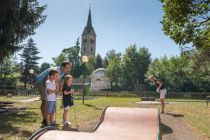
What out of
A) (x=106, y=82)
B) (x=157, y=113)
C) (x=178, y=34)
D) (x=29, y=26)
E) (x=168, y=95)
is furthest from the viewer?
(x=106, y=82)

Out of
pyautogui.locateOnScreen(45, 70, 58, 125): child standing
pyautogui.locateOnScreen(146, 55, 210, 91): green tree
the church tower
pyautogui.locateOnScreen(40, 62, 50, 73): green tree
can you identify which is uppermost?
the church tower

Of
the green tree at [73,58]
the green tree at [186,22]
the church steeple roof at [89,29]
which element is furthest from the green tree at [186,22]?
the church steeple roof at [89,29]

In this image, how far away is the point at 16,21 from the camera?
1862 cm

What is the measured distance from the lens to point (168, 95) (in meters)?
40.1

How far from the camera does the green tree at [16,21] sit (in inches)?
721

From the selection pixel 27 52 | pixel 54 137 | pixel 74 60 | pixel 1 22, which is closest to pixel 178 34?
pixel 54 137

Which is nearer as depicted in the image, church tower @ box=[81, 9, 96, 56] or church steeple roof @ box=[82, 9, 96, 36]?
church steeple roof @ box=[82, 9, 96, 36]

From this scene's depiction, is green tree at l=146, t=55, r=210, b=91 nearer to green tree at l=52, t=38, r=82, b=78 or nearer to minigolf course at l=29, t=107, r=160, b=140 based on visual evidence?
minigolf course at l=29, t=107, r=160, b=140

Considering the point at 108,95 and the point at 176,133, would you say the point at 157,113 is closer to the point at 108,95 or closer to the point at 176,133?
the point at 176,133

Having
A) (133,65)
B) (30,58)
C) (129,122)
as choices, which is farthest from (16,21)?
(30,58)

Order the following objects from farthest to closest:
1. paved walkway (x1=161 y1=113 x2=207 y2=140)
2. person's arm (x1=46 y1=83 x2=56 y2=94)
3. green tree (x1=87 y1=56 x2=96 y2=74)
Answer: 1. green tree (x1=87 y1=56 x2=96 y2=74)
2. person's arm (x1=46 y1=83 x2=56 y2=94)
3. paved walkway (x1=161 y1=113 x2=207 y2=140)

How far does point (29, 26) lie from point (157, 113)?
14.0m

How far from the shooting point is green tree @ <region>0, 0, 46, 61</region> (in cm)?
1831

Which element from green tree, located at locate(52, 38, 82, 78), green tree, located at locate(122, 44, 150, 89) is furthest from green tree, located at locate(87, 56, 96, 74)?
green tree, located at locate(122, 44, 150, 89)
